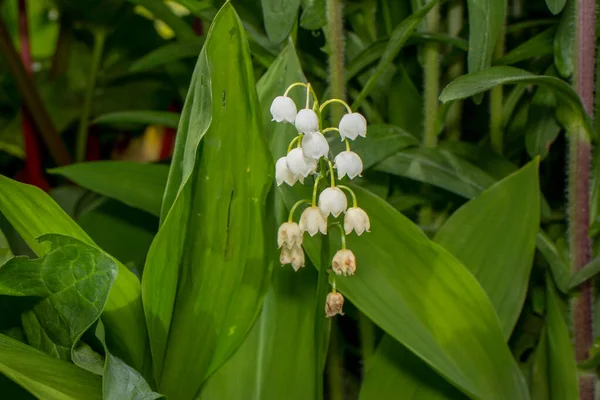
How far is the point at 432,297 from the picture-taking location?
584 millimetres

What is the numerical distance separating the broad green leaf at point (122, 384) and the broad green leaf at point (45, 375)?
0.03 meters

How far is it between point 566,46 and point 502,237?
184 millimetres

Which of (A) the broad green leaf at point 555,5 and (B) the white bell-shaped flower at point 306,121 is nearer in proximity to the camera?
(B) the white bell-shaped flower at point 306,121

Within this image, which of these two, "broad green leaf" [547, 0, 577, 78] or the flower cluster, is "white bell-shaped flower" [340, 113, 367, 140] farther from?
"broad green leaf" [547, 0, 577, 78]

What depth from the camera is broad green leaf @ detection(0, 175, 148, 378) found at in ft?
1.86

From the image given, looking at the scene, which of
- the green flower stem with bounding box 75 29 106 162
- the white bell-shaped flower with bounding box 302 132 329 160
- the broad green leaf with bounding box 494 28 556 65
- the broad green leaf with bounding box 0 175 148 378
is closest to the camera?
the white bell-shaped flower with bounding box 302 132 329 160

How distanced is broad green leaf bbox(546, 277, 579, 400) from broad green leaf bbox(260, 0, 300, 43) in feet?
1.13

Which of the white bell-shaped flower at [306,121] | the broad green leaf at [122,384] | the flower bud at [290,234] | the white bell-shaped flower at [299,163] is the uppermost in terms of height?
the white bell-shaped flower at [306,121]

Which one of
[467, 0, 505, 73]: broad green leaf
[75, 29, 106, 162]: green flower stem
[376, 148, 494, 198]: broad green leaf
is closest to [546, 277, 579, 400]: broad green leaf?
[376, 148, 494, 198]: broad green leaf

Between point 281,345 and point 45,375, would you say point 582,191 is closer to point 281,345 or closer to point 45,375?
point 281,345

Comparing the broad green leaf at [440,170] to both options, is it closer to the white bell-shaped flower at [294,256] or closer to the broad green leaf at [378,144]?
the broad green leaf at [378,144]

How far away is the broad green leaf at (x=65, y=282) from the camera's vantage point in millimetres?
523

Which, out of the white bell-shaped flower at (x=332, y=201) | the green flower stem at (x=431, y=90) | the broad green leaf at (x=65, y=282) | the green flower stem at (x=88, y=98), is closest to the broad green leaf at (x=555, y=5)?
the green flower stem at (x=431, y=90)

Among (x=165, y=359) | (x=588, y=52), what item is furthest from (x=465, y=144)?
(x=165, y=359)
